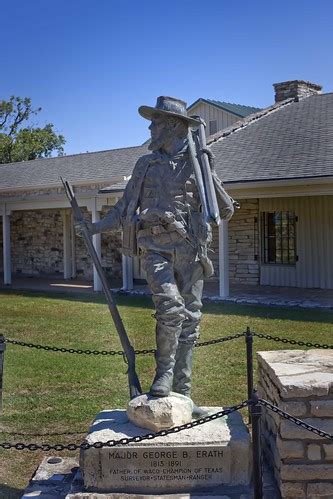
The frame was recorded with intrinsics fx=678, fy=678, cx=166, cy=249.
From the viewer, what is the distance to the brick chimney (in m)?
20.1

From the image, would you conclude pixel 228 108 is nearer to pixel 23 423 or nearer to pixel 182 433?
pixel 23 423


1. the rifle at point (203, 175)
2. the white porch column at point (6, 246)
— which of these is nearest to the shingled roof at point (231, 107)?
the white porch column at point (6, 246)

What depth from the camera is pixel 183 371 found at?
4809 millimetres

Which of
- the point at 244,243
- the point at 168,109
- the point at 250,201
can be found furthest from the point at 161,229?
the point at 244,243

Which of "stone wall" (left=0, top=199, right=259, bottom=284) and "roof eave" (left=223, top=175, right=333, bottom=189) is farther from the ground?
"roof eave" (left=223, top=175, right=333, bottom=189)

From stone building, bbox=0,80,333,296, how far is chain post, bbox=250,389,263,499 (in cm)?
973

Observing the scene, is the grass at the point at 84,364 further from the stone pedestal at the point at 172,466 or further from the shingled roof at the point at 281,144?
the shingled roof at the point at 281,144

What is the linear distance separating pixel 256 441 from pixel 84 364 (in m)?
5.40

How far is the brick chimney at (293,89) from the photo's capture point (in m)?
20.1

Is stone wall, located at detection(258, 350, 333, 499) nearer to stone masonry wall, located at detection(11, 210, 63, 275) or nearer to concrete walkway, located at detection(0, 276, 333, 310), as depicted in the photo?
concrete walkway, located at detection(0, 276, 333, 310)

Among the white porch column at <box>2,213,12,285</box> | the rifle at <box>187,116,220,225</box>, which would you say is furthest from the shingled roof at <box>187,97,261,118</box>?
the rifle at <box>187,116,220,225</box>

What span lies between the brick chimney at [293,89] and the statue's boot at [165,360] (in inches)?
663

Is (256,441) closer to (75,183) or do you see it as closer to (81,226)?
(81,226)

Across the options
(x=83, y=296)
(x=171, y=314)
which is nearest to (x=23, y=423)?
(x=171, y=314)
